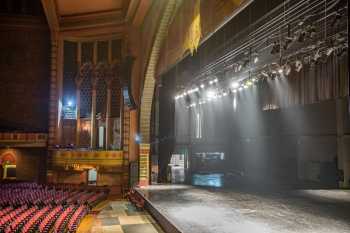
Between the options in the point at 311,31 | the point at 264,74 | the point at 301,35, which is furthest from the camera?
the point at 264,74

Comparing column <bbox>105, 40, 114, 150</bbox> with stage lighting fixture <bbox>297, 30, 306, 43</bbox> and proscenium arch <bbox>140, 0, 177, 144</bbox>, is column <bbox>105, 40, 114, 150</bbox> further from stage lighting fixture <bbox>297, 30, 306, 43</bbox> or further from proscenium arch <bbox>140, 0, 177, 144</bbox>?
stage lighting fixture <bbox>297, 30, 306, 43</bbox>

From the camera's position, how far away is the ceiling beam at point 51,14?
14.6 m

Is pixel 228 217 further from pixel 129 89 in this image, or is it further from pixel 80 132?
pixel 80 132

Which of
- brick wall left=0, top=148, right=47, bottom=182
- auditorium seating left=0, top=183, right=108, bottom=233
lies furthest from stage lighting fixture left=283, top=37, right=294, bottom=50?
brick wall left=0, top=148, right=47, bottom=182

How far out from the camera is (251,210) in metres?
8.48

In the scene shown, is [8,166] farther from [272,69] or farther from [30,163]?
[272,69]

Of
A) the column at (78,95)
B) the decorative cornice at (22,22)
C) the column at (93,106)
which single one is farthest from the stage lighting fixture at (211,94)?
the decorative cornice at (22,22)

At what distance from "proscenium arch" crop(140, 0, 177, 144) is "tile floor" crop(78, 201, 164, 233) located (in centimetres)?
Result: 407

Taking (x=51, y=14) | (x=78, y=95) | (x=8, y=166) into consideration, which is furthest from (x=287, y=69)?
(x=8, y=166)

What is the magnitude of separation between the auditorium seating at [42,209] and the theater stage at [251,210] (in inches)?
83.8

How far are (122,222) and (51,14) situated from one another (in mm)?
10937

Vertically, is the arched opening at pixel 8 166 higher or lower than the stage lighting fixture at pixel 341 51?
lower

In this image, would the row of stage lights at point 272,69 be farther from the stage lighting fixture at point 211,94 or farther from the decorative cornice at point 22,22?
the decorative cornice at point 22,22

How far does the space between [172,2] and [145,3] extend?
3.46m
